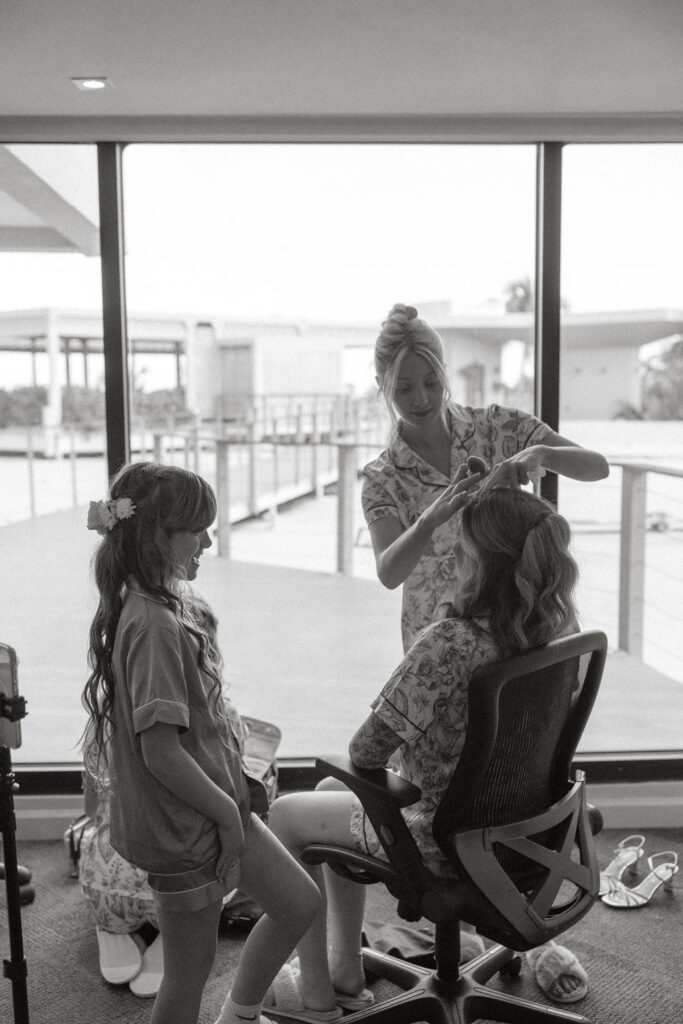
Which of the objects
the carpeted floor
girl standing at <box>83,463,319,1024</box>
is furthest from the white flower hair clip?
the carpeted floor

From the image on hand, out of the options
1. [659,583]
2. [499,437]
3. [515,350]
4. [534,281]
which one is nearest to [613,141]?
[534,281]

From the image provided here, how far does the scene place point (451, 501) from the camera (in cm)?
186

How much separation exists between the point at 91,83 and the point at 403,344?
1.11 m

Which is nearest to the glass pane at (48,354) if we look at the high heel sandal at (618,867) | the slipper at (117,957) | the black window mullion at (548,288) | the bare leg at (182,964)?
the slipper at (117,957)

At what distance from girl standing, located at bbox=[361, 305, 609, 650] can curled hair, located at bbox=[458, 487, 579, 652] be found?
43cm

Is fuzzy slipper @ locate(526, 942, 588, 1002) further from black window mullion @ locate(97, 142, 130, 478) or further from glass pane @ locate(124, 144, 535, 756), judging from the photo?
black window mullion @ locate(97, 142, 130, 478)

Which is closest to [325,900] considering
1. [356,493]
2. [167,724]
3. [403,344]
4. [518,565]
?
[167,724]

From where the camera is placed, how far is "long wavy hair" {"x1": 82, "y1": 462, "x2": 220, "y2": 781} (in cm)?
150

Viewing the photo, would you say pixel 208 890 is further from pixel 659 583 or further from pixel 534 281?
pixel 659 583

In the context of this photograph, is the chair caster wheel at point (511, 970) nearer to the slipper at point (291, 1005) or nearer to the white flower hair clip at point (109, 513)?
the slipper at point (291, 1005)

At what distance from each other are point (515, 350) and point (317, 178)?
86cm

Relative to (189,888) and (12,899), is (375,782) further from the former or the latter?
(12,899)

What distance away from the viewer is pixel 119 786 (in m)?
1.52

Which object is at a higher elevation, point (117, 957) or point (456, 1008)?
point (456, 1008)
